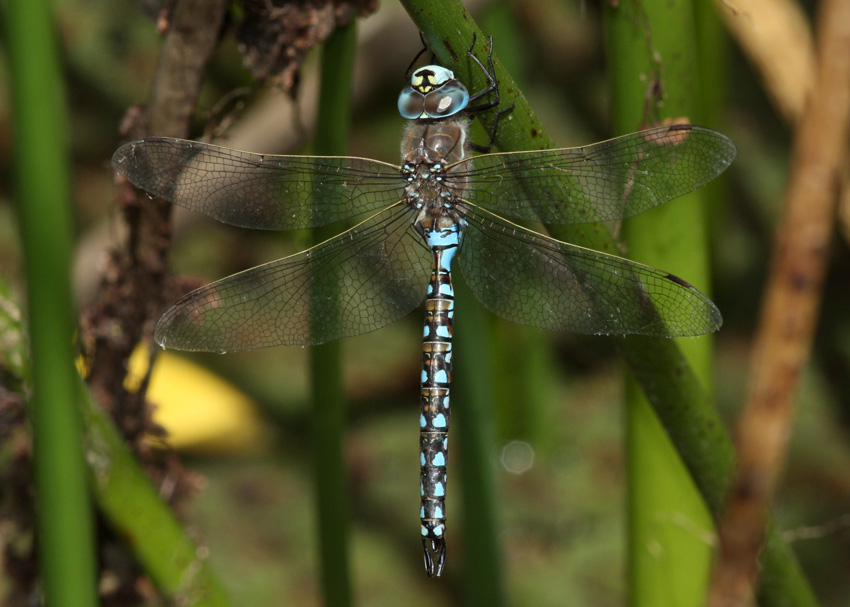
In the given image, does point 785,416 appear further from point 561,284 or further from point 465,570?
point 465,570

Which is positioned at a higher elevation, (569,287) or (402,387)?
(569,287)

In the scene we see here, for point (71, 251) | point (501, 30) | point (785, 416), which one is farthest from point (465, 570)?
point (501, 30)

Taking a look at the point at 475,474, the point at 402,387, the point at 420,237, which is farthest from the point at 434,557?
the point at 402,387

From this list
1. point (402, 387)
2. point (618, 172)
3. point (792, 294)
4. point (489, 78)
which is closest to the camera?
point (792, 294)

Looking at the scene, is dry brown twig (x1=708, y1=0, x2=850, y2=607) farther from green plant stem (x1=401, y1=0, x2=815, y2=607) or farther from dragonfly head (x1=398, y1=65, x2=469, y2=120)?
dragonfly head (x1=398, y1=65, x2=469, y2=120)

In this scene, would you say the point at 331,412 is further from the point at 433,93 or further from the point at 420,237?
the point at 433,93

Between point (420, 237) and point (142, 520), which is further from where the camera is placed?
point (420, 237)

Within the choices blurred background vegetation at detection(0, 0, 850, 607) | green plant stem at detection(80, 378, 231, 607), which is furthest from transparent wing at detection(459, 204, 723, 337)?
blurred background vegetation at detection(0, 0, 850, 607)

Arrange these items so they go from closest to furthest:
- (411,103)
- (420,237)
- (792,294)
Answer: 1. (792,294)
2. (411,103)
3. (420,237)
